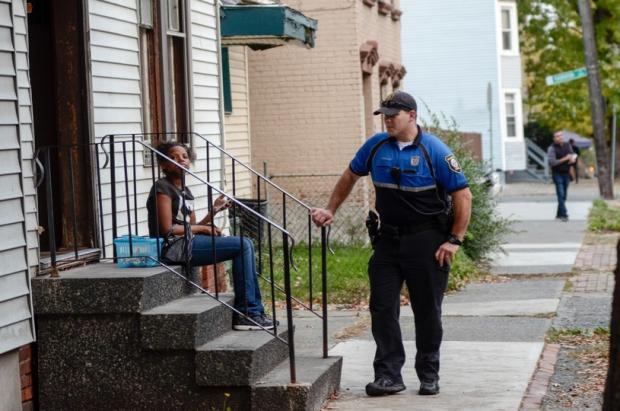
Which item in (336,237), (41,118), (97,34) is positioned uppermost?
(97,34)

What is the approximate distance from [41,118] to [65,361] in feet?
6.70

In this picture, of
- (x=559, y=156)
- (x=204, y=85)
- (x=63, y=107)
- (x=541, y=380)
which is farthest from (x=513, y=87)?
(x=63, y=107)

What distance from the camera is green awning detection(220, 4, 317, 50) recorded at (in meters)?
15.4

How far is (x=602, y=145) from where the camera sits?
29.8 meters

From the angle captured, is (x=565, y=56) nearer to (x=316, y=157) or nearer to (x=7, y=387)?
(x=316, y=157)

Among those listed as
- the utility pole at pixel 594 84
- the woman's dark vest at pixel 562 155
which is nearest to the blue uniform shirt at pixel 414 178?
the woman's dark vest at pixel 562 155

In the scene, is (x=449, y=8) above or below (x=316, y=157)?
above

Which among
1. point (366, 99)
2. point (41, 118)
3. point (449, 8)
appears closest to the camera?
point (41, 118)

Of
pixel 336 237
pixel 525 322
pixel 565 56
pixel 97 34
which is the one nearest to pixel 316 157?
pixel 336 237

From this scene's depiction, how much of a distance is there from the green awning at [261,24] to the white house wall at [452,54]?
25826 mm

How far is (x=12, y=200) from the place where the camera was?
298 inches

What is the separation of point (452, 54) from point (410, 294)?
112 ft

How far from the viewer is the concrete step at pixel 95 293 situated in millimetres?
7750

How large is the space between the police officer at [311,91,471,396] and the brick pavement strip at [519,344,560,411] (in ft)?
1.99
